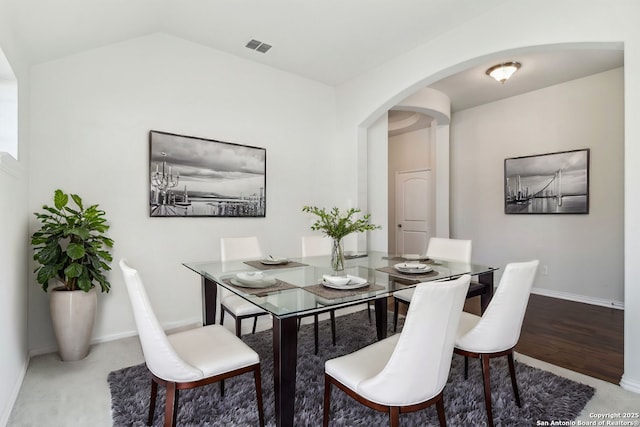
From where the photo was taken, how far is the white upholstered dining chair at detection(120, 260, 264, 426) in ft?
4.98

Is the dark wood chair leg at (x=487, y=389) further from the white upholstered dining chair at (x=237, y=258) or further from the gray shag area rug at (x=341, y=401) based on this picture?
the white upholstered dining chair at (x=237, y=258)

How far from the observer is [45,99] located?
2.80 metres

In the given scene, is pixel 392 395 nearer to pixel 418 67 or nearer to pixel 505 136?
pixel 418 67

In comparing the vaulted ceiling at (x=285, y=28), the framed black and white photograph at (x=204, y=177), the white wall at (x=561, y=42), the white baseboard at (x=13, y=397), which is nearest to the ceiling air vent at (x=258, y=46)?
the vaulted ceiling at (x=285, y=28)

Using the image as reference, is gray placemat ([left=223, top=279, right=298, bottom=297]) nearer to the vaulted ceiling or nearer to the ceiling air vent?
the vaulted ceiling

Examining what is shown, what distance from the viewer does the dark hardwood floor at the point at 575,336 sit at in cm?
261

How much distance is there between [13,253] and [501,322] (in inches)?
114

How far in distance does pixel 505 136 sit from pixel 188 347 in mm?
5024

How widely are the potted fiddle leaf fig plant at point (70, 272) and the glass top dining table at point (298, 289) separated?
0.82m

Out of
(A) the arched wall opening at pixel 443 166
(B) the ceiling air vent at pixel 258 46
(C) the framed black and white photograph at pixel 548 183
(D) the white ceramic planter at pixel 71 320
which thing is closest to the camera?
(A) the arched wall opening at pixel 443 166

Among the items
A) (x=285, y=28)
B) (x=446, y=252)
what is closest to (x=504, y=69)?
(x=446, y=252)

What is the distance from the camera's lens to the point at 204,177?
355 cm

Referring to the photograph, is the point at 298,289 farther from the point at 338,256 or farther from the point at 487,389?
the point at 487,389

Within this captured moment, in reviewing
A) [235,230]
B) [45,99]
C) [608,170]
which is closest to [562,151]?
[608,170]
